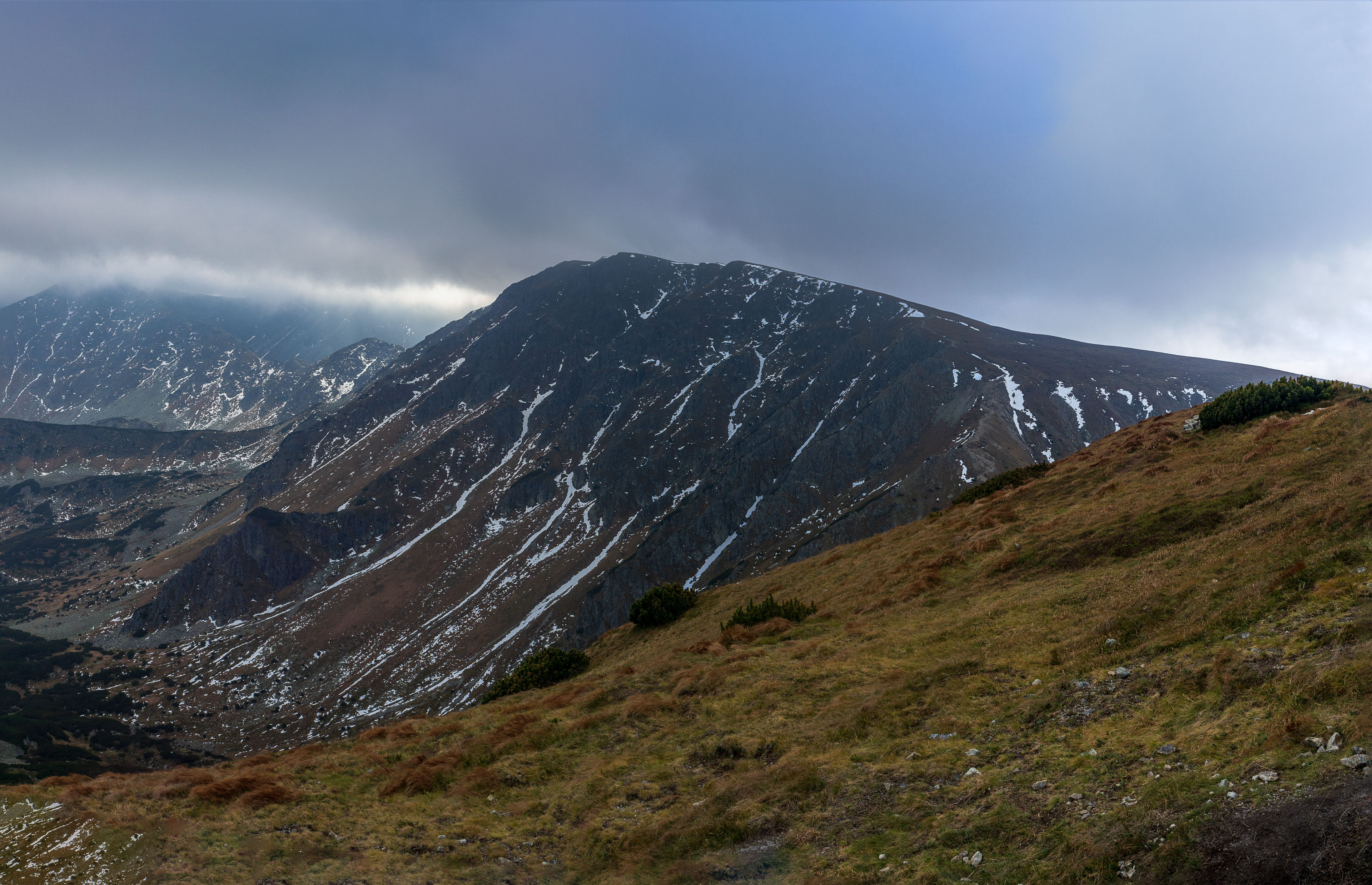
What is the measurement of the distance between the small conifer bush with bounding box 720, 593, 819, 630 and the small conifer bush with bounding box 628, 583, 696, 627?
373 inches

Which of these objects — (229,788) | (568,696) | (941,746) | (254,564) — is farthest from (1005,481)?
(254,564)

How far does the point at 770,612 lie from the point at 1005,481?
21.0 m

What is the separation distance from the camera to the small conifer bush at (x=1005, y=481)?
3781 cm

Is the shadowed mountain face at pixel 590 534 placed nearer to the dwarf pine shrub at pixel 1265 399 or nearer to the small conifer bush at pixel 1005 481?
the small conifer bush at pixel 1005 481

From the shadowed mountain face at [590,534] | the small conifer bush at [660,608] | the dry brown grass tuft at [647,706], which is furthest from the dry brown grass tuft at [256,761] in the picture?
the shadowed mountain face at [590,534]

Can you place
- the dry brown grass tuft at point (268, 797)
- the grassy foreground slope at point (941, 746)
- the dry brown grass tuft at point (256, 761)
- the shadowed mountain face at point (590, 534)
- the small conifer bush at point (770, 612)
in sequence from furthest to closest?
1. the shadowed mountain face at point (590, 534)
2. the small conifer bush at point (770, 612)
3. the dry brown grass tuft at point (256, 761)
4. the dry brown grass tuft at point (268, 797)
5. the grassy foreground slope at point (941, 746)

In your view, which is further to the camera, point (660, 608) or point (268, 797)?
point (660, 608)

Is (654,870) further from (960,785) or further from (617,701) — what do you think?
(617,701)

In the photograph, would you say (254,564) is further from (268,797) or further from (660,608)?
(268,797)

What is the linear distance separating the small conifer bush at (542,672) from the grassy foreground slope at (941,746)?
6184mm

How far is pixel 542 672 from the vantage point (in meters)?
30.5

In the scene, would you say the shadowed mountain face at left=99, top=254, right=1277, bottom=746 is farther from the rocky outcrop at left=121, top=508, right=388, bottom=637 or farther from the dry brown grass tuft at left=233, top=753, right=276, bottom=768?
the dry brown grass tuft at left=233, top=753, right=276, bottom=768

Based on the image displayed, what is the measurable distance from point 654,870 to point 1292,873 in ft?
30.2

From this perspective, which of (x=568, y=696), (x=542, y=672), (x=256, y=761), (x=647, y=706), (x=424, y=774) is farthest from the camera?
(x=542, y=672)
